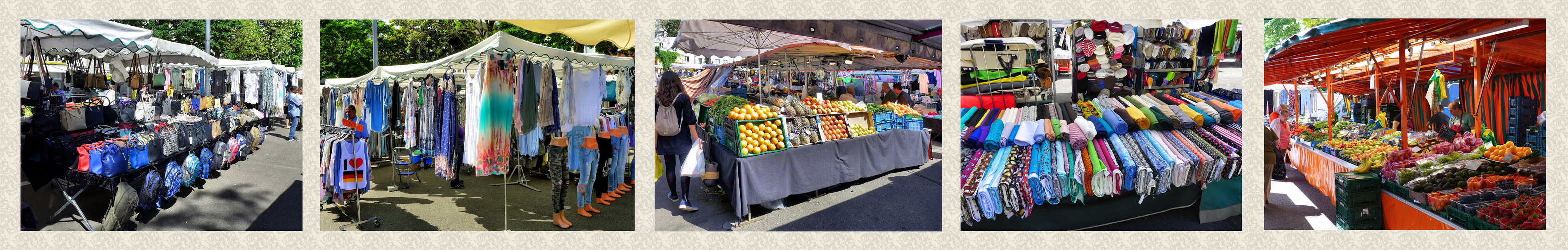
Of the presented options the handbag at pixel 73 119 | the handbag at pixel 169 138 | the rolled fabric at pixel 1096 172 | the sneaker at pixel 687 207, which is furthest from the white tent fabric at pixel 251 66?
the rolled fabric at pixel 1096 172

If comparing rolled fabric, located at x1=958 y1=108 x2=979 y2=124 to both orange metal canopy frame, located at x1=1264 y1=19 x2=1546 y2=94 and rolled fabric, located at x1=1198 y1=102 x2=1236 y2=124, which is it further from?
orange metal canopy frame, located at x1=1264 y1=19 x2=1546 y2=94

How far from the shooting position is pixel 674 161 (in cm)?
369

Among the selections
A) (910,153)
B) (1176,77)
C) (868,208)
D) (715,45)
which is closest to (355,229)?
(715,45)

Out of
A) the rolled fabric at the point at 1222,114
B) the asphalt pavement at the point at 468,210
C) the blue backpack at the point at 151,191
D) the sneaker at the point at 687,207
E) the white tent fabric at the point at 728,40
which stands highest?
the white tent fabric at the point at 728,40

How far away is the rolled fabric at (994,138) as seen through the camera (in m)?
3.40

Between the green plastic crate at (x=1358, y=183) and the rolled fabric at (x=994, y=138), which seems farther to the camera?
the green plastic crate at (x=1358, y=183)

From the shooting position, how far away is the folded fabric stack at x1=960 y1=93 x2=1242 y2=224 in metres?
3.22

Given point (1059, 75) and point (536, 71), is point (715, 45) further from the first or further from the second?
point (1059, 75)

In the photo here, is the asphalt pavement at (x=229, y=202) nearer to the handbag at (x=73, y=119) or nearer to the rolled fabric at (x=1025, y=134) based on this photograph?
the handbag at (x=73, y=119)

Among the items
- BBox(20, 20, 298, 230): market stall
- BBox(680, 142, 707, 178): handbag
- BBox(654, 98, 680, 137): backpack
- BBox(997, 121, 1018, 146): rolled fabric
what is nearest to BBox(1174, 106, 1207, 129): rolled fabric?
BBox(997, 121, 1018, 146): rolled fabric

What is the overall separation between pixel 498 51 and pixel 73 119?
2.87m

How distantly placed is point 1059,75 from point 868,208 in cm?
129

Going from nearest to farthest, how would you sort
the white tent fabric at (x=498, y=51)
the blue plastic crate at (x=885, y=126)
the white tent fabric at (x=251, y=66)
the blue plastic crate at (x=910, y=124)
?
the white tent fabric at (x=498, y=51)
the white tent fabric at (x=251, y=66)
the blue plastic crate at (x=910, y=124)
the blue plastic crate at (x=885, y=126)

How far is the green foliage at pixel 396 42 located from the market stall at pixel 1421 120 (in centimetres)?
449
